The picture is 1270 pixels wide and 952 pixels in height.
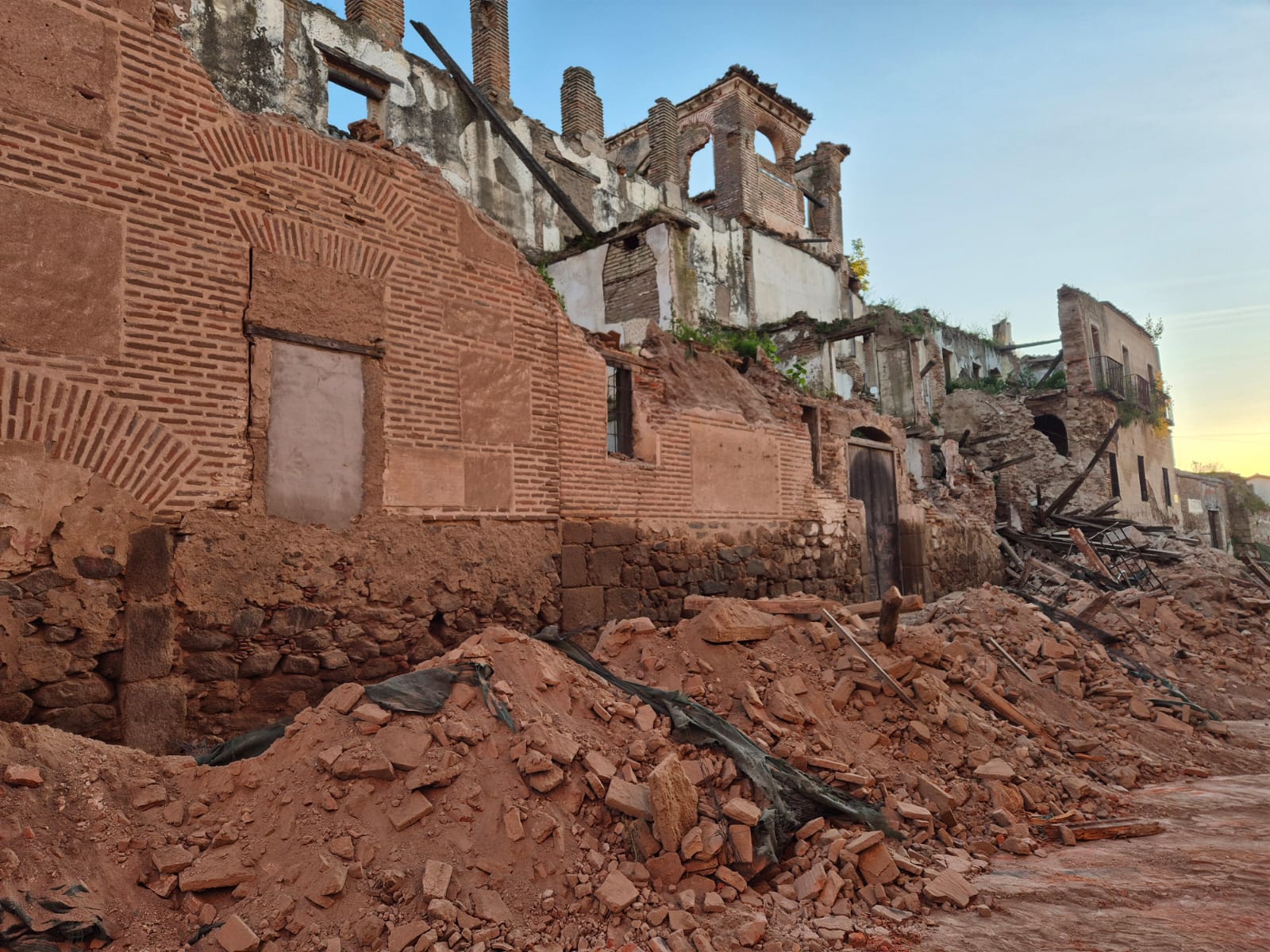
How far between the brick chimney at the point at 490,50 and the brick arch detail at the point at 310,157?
41.4 ft

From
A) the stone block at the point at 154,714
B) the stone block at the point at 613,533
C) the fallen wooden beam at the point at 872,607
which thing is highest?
the stone block at the point at 613,533

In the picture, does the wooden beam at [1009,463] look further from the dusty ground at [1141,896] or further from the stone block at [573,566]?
the dusty ground at [1141,896]

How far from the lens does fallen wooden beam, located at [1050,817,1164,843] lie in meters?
4.57

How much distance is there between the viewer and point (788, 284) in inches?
885

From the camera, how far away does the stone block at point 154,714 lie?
4352mm

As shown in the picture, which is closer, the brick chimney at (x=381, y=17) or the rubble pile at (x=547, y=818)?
the rubble pile at (x=547, y=818)

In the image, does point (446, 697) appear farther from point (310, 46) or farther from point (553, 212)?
point (553, 212)

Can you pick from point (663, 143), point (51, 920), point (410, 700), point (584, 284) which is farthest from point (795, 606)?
point (663, 143)

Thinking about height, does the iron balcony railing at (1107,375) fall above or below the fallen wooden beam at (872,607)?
above

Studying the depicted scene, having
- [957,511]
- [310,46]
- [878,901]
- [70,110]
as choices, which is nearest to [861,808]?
[878,901]

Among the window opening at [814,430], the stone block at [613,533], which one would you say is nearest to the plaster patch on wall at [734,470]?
the window opening at [814,430]

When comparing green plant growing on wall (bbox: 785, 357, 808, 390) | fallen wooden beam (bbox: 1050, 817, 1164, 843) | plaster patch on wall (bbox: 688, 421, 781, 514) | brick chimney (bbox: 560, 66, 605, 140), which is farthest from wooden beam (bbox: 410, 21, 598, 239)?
fallen wooden beam (bbox: 1050, 817, 1164, 843)

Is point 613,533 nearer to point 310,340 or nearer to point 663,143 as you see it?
point 310,340

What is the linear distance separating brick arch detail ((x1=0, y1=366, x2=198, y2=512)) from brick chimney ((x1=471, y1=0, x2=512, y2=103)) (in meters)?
14.8
